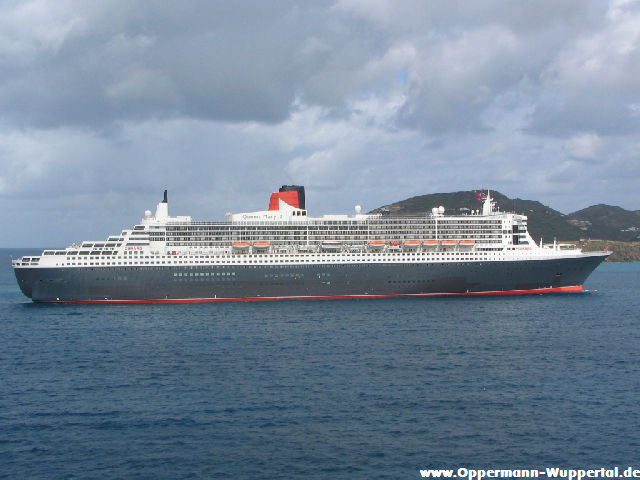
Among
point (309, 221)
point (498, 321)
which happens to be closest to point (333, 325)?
point (498, 321)

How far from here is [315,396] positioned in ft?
98.9

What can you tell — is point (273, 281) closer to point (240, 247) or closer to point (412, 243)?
point (240, 247)

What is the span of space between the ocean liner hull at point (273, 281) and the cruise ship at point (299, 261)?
0.10 metres

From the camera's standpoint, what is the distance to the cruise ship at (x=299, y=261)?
63.5 metres

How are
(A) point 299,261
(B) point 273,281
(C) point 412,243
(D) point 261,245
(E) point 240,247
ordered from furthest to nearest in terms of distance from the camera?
(C) point 412,243
(D) point 261,245
(E) point 240,247
(A) point 299,261
(B) point 273,281

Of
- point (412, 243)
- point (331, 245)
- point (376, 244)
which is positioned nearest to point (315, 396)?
point (331, 245)

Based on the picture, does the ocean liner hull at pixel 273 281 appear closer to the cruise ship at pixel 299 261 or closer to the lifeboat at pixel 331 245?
the cruise ship at pixel 299 261

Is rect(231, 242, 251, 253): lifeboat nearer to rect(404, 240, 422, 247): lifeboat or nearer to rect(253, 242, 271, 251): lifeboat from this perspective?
rect(253, 242, 271, 251): lifeboat

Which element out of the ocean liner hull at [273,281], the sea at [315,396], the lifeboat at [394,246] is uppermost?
the lifeboat at [394,246]

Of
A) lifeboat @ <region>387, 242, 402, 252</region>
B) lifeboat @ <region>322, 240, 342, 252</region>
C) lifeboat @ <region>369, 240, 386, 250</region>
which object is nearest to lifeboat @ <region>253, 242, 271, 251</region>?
lifeboat @ <region>322, 240, 342, 252</region>

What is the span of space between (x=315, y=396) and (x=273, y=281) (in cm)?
3476

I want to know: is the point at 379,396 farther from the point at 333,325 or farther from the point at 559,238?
the point at 559,238

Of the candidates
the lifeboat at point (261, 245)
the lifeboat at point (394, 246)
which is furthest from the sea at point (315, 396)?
the lifeboat at point (394, 246)

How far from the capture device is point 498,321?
5044 centimetres
